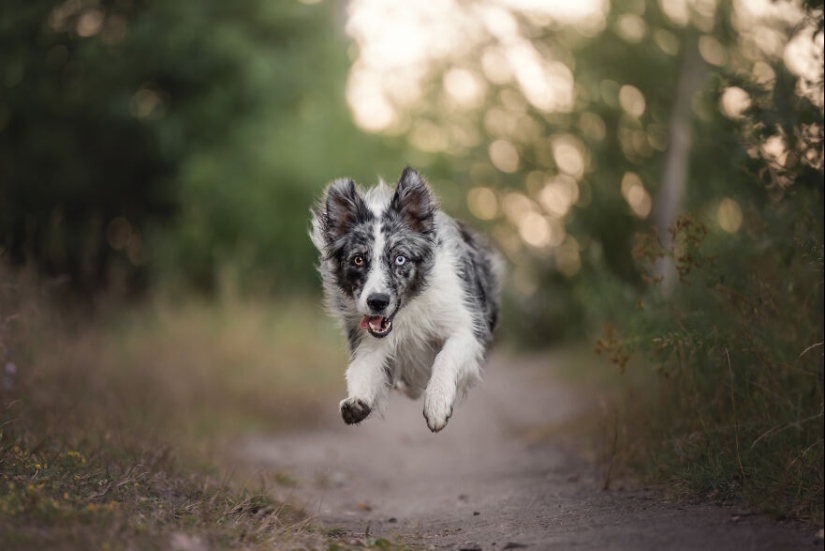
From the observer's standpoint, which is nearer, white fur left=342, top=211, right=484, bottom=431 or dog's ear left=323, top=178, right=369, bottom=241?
white fur left=342, top=211, right=484, bottom=431

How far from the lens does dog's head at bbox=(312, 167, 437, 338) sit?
5746 mm

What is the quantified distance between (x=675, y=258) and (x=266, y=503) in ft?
10.3

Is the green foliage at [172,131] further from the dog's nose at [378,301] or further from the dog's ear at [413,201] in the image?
the dog's nose at [378,301]

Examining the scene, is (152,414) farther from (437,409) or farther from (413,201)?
(437,409)

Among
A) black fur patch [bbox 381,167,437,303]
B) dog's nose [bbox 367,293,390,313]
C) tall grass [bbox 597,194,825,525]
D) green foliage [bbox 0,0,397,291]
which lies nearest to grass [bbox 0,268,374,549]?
dog's nose [bbox 367,293,390,313]

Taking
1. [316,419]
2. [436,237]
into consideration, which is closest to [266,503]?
[436,237]

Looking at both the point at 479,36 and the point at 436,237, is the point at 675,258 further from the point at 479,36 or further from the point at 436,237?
the point at 479,36

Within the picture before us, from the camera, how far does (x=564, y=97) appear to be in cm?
1700

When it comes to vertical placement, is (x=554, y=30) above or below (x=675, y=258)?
above

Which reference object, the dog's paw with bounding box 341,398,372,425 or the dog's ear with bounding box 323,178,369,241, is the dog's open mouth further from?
the dog's ear with bounding box 323,178,369,241

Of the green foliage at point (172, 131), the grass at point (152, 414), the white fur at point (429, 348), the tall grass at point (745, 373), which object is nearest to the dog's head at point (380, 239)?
the white fur at point (429, 348)

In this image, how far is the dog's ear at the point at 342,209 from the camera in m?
6.05

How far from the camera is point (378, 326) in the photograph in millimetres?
5621

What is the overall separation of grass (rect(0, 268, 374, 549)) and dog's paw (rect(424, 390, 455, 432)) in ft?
3.12
